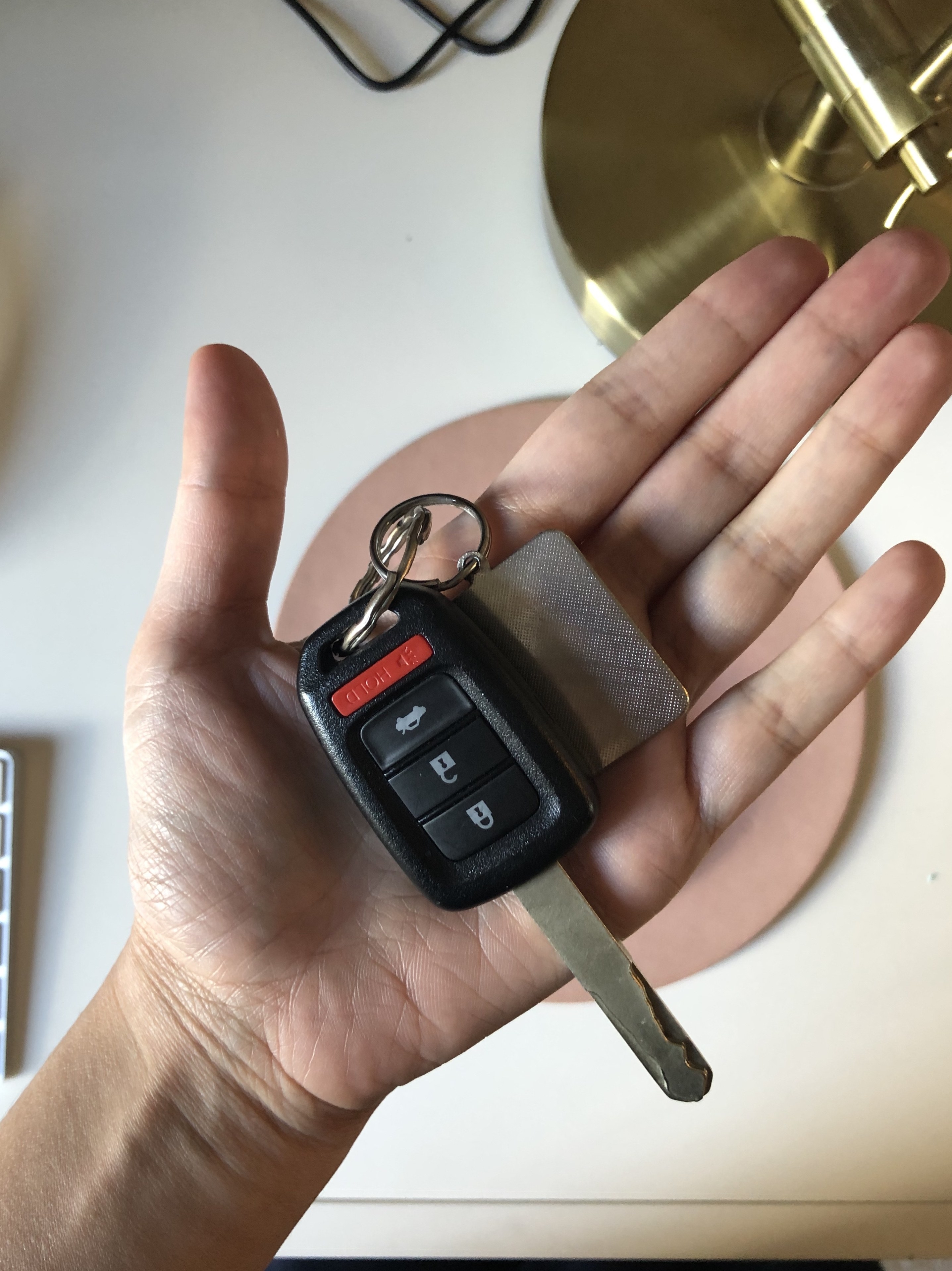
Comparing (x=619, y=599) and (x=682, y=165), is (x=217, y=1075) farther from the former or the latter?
(x=682, y=165)

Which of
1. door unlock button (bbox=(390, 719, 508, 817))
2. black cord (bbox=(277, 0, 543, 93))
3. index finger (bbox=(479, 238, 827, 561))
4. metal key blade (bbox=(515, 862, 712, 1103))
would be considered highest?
black cord (bbox=(277, 0, 543, 93))

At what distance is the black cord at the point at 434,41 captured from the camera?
0.61 m

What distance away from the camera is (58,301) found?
0.60 m

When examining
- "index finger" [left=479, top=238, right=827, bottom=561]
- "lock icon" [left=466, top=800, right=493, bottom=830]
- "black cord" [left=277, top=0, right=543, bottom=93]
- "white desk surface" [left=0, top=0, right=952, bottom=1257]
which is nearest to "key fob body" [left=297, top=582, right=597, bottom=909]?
"lock icon" [left=466, top=800, right=493, bottom=830]

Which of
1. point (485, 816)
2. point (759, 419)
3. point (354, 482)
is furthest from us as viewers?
point (354, 482)

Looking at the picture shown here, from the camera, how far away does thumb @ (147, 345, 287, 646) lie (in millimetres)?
413

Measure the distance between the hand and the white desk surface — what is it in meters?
0.12

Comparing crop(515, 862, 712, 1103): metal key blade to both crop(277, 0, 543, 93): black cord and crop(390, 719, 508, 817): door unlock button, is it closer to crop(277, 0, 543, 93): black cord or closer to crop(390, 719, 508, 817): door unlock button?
crop(390, 719, 508, 817): door unlock button

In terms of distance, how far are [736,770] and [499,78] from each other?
18.4 inches

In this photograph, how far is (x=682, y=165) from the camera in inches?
21.6

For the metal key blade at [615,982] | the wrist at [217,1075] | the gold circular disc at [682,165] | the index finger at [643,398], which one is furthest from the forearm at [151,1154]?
the gold circular disc at [682,165]

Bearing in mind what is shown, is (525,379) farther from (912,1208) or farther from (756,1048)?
(912,1208)

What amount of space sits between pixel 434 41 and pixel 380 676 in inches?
18.3

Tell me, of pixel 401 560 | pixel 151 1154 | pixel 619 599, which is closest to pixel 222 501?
pixel 401 560
